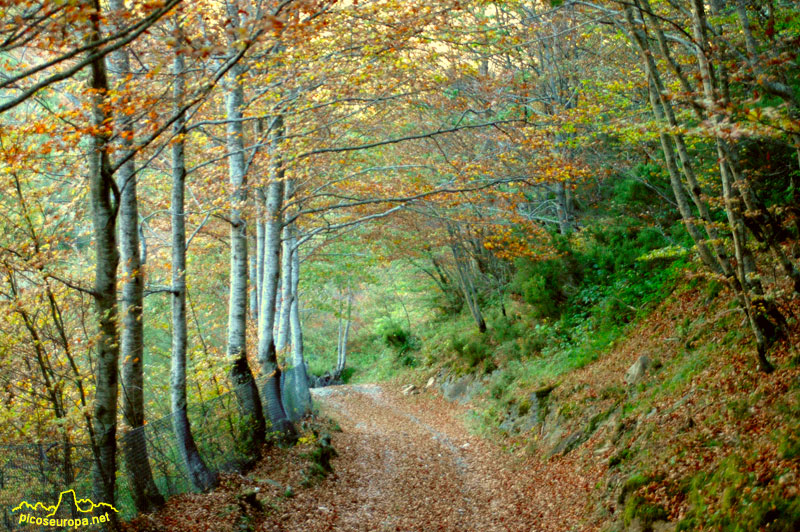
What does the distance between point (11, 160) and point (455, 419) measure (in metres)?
12.5

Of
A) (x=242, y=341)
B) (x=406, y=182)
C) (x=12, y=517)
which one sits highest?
(x=406, y=182)

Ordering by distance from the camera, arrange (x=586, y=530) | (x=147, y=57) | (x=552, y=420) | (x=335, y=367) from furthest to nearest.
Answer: (x=335, y=367) → (x=552, y=420) → (x=147, y=57) → (x=586, y=530)

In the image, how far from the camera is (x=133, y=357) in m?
7.25

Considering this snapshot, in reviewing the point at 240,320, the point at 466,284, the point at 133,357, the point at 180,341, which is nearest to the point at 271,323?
the point at 240,320

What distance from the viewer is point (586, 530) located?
6.72 metres

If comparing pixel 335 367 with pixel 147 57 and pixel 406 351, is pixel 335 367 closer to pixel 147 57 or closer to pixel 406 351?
pixel 406 351

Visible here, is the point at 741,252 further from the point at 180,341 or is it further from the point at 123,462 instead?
the point at 180,341

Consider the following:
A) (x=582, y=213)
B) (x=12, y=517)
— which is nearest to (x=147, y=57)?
(x=12, y=517)

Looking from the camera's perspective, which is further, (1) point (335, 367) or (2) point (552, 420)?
(1) point (335, 367)

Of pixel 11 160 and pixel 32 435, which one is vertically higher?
pixel 11 160
